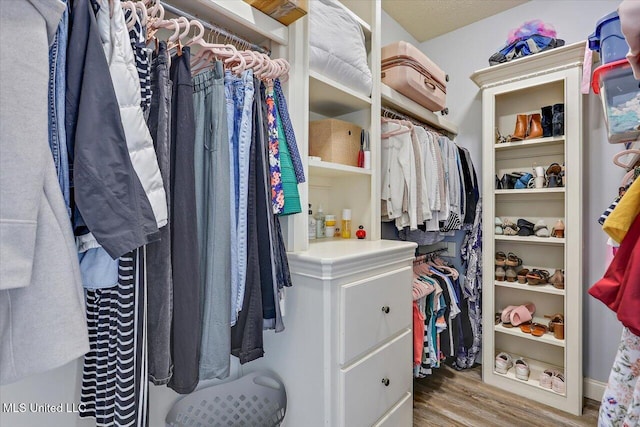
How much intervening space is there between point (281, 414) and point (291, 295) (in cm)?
50

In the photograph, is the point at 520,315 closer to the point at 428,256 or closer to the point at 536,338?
the point at 536,338

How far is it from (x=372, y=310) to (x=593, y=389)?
196 centimetres

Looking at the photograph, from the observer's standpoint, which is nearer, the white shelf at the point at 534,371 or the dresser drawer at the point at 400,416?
the dresser drawer at the point at 400,416

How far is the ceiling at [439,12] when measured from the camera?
7.32 ft

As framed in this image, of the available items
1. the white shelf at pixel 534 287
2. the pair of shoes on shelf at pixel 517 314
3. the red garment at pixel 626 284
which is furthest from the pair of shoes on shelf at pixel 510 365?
the red garment at pixel 626 284

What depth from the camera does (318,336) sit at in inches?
42.4

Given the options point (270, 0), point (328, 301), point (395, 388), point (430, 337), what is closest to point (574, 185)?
point (430, 337)

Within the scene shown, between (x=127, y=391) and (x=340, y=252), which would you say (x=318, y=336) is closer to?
(x=340, y=252)

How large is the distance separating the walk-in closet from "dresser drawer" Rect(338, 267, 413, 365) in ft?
0.04

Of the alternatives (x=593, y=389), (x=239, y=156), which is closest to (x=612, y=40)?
(x=239, y=156)

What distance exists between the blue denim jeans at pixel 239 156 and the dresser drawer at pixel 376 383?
505 millimetres

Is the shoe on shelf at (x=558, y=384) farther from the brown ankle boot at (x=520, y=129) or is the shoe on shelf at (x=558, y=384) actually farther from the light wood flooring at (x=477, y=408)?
the brown ankle boot at (x=520, y=129)

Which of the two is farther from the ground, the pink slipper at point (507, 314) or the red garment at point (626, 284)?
the red garment at point (626, 284)

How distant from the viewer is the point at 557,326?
6.38ft
